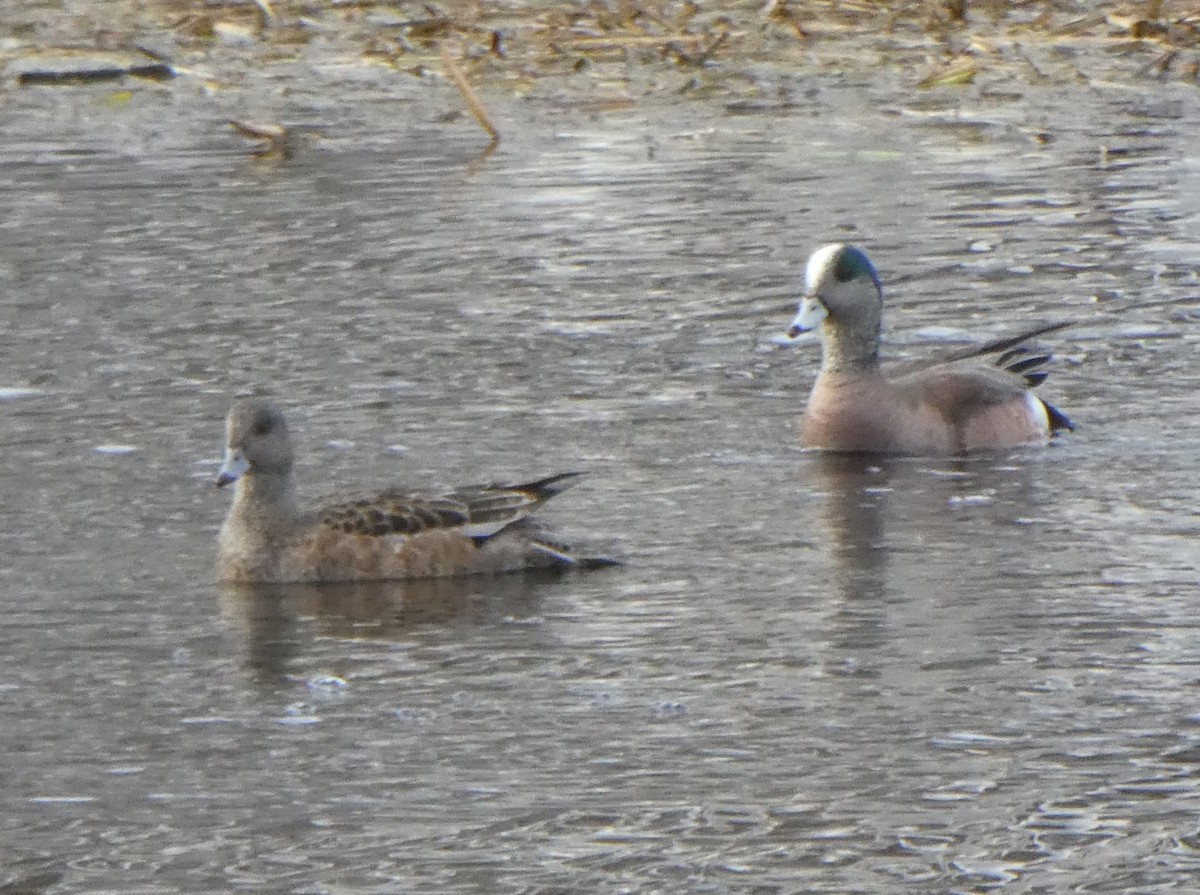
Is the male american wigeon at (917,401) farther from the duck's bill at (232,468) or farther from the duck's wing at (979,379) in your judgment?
the duck's bill at (232,468)

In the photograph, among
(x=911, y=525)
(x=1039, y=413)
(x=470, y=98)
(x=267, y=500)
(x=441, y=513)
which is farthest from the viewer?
(x=470, y=98)

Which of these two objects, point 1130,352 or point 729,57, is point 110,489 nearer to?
point 1130,352

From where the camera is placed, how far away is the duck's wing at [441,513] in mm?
8781

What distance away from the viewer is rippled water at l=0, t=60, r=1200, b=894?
6.32 metres

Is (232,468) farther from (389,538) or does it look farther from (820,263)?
(820,263)

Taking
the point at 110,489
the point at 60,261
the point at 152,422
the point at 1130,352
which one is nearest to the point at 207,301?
the point at 60,261

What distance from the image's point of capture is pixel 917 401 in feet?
34.3

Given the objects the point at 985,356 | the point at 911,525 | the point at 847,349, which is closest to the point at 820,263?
the point at 847,349

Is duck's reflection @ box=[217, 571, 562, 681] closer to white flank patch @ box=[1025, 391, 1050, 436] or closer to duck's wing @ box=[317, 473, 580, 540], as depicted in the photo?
duck's wing @ box=[317, 473, 580, 540]

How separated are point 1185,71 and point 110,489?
10290 millimetres

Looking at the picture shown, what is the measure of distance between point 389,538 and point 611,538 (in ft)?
2.32

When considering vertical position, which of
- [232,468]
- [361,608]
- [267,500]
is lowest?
[361,608]

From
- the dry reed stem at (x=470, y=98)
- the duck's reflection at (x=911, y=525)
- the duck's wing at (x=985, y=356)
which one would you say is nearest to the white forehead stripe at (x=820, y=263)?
the duck's wing at (x=985, y=356)

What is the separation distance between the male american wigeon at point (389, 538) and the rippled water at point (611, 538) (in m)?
0.12
